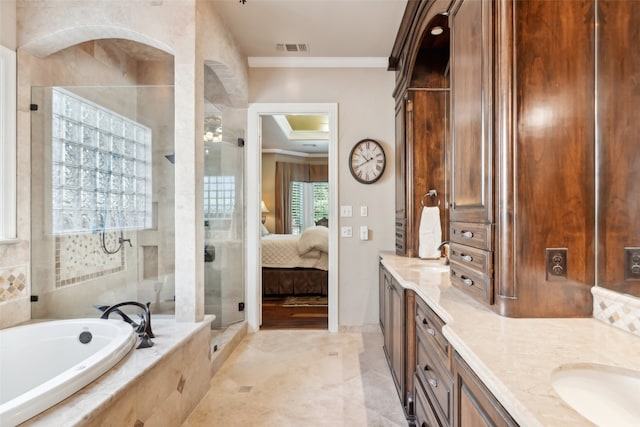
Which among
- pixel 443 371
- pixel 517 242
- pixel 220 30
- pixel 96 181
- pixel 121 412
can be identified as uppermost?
pixel 220 30

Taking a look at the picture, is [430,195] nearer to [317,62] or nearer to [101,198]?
[317,62]

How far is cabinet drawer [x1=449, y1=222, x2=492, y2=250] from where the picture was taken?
1.21 metres

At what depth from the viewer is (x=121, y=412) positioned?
50.6 inches

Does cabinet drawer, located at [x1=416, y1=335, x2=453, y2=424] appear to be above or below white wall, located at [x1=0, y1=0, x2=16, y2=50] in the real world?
below

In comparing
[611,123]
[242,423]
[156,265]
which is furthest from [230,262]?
[611,123]

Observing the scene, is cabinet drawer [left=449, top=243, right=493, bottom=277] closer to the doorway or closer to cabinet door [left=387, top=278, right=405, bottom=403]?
cabinet door [left=387, top=278, right=405, bottom=403]

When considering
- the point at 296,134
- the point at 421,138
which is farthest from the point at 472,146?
the point at 296,134

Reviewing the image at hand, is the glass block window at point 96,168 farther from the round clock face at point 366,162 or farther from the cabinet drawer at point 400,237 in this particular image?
the cabinet drawer at point 400,237

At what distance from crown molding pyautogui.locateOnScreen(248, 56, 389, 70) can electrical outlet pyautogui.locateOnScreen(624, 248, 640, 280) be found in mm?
2778

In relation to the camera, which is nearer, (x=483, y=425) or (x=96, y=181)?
(x=483, y=425)

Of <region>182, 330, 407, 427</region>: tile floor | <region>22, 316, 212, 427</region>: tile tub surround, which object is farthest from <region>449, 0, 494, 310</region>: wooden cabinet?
<region>22, 316, 212, 427</region>: tile tub surround

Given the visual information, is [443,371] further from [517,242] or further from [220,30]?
[220,30]

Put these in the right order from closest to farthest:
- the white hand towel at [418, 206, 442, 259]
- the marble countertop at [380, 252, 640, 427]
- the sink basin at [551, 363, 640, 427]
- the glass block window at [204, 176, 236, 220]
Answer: the marble countertop at [380, 252, 640, 427] < the sink basin at [551, 363, 640, 427] < the white hand towel at [418, 206, 442, 259] < the glass block window at [204, 176, 236, 220]

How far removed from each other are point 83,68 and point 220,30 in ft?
3.75
